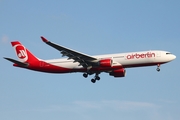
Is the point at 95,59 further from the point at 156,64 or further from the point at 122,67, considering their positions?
the point at 156,64

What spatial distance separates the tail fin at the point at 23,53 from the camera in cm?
6625

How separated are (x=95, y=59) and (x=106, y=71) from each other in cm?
309

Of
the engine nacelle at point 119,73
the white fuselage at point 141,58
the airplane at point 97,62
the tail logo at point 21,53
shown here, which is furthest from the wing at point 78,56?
the tail logo at point 21,53

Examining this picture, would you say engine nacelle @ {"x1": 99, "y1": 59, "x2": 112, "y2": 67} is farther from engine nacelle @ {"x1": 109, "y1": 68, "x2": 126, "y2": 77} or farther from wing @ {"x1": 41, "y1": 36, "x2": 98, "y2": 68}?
engine nacelle @ {"x1": 109, "y1": 68, "x2": 126, "y2": 77}

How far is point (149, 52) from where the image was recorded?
199 feet

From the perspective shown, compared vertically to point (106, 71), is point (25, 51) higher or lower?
higher

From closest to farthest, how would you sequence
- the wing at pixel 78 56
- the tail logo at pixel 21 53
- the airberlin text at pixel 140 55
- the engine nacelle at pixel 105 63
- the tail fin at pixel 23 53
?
the wing at pixel 78 56 < the engine nacelle at pixel 105 63 < the airberlin text at pixel 140 55 < the tail fin at pixel 23 53 < the tail logo at pixel 21 53

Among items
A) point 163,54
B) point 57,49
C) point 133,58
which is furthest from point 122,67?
point 57,49

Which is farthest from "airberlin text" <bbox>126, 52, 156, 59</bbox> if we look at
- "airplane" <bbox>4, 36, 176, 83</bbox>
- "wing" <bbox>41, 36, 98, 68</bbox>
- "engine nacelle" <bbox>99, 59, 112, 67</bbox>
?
"wing" <bbox>41, 36, 98, 68</bbox>

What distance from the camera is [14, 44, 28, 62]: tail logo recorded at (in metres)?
66.9

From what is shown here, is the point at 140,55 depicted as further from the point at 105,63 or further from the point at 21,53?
the point at 21,53

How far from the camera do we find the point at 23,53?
2660 inches

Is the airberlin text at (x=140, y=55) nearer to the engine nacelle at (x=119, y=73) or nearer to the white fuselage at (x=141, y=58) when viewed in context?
the white fuselage at (x=141, y=58)

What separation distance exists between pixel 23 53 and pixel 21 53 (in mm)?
346
